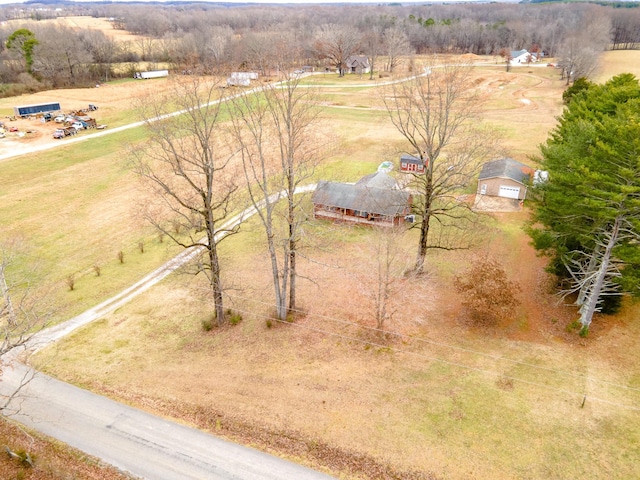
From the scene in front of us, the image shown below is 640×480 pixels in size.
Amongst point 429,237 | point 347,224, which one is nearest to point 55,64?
point 347,224

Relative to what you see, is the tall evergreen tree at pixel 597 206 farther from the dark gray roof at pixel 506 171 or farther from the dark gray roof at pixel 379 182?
the dark gray roof at pixel 379 182

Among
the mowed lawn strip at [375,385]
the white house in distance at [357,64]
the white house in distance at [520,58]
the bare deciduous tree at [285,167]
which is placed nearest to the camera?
the mowed lawn strip at [375,385]

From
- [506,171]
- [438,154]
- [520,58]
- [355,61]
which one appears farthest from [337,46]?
[438,154]

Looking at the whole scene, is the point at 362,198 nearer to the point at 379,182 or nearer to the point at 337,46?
the point at 379,182

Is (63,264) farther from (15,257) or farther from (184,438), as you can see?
(184,438)

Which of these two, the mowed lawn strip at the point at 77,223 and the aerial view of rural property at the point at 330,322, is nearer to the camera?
the aerial view of rural property at the point at 330,322

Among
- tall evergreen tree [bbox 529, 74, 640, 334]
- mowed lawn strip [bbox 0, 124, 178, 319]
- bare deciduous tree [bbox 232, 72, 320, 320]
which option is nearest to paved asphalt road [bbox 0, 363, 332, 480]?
mowed lawn strip [bbox 0, 124, 178, 319]

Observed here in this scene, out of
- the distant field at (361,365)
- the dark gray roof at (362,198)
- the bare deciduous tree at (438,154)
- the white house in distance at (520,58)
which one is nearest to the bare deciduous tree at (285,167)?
the distant field at (361,365)

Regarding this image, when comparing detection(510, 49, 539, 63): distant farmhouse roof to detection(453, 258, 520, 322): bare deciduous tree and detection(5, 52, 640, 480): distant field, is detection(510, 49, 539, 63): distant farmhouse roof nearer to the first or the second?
detection(5, 52, 640, 480): distant field
